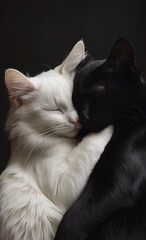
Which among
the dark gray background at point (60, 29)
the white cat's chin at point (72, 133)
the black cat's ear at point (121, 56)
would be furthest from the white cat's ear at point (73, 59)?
Answer: the dark gray background at point (60, 29)

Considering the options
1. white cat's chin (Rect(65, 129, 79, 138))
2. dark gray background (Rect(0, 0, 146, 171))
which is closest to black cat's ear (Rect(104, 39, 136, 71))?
white cat's chin (Rect(65, 129, 79, 138))

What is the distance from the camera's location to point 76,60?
44.8 inches

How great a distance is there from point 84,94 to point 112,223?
39 centimetres

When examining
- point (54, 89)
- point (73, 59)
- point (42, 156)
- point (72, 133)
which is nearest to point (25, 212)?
point (42, 156)

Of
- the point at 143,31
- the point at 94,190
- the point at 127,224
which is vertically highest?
the point at 143,31

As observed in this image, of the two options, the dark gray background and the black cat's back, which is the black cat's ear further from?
the dark gray background

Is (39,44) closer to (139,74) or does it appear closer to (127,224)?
(139,74)

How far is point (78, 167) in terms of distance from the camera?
38.2 inches

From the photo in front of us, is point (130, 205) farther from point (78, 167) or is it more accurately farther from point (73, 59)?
point (73, 59)

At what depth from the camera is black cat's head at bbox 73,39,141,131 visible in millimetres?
1040

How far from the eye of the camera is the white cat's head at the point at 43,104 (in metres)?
1.04

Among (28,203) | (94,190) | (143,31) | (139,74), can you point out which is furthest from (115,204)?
(143,31)

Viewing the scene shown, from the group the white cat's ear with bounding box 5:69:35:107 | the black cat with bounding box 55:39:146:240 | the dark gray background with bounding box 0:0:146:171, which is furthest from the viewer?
the dark gray background with bounding box 0:0:146:171

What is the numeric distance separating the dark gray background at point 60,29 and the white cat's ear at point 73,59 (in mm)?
328
